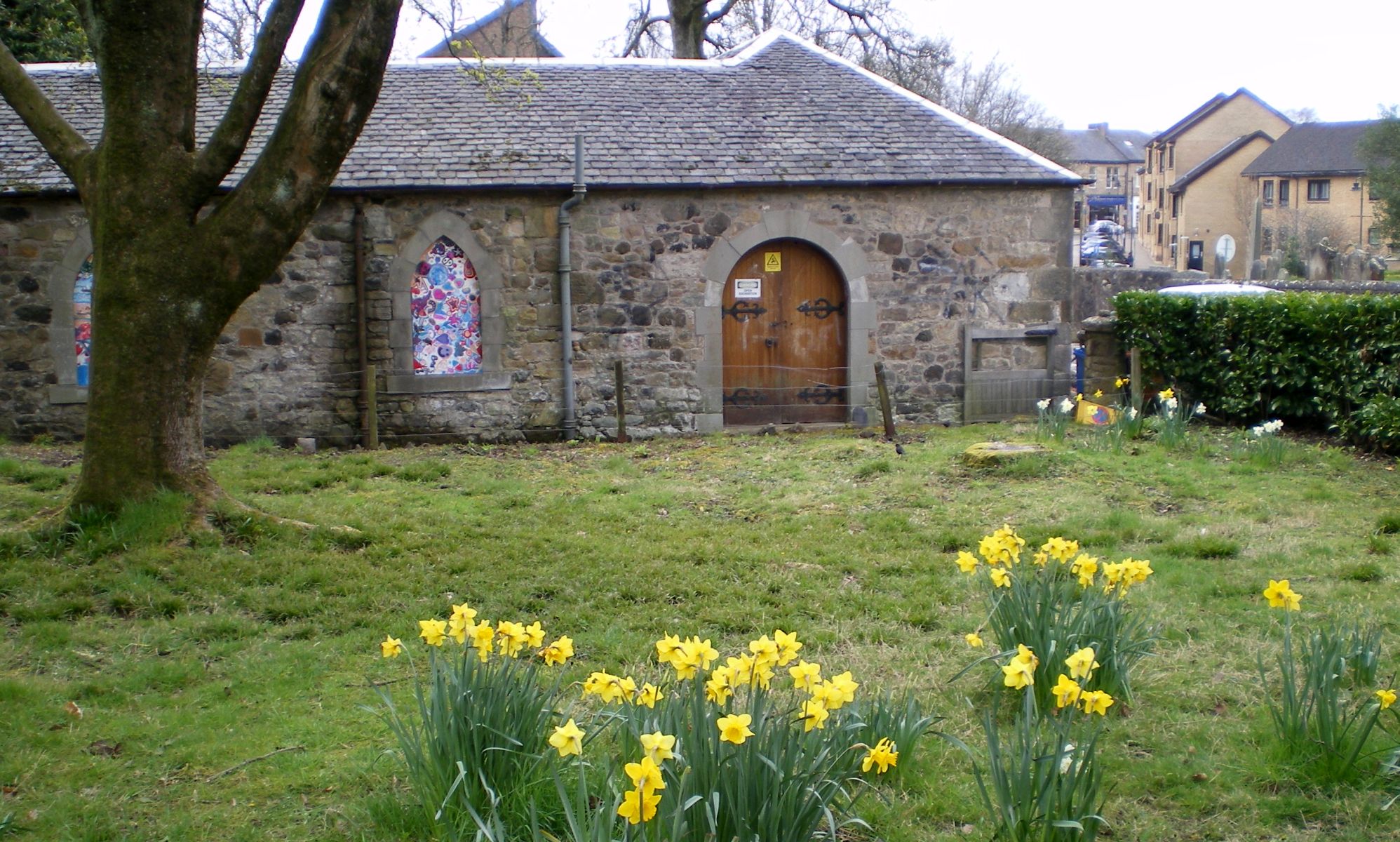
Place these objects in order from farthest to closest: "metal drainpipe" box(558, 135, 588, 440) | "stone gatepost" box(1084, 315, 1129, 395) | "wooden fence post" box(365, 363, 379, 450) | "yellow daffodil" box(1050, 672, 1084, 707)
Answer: "stone gatepost" box(1084, 315, 1129, 395)
"metal drainpipe" box(558, 135, 588, 440)
"wooden fence post" box(365, 363, 379, 450)
"yellow daffodil" box(1050, 672, 1084, 707)

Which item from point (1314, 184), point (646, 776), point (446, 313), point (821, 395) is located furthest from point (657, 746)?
point (1314, 184)

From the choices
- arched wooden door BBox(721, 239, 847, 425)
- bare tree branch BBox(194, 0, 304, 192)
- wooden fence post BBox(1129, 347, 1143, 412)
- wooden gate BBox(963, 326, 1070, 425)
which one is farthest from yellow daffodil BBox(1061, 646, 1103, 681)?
wooden gate BBox(963, 326, 1070, 425)

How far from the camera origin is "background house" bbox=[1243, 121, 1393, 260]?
50.9 m

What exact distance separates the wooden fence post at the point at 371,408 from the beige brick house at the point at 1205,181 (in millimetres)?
45338

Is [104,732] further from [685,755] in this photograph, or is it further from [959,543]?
[959,543]

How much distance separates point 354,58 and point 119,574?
3437 mm

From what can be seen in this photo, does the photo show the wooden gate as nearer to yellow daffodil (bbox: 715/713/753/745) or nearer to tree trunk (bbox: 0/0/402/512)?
tree trunk (bbox: 0/0/402/512)

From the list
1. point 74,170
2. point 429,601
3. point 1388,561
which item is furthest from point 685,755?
point 74,170

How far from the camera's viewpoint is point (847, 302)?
46.1ft

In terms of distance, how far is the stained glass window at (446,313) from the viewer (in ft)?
43.6

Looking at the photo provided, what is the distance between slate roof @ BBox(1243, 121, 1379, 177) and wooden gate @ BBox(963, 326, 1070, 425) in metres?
45.4

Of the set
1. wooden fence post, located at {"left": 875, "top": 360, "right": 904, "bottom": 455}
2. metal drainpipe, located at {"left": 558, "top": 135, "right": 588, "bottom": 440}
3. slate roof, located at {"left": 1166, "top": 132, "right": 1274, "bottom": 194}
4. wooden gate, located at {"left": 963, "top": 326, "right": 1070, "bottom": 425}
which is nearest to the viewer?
wooden fence post, located at {"left": 875, "top": 360, "right": 904, "bottom": 455}

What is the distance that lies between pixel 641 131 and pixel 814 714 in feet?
39.2

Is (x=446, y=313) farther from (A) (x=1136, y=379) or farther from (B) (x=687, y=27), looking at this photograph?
(B) (x=687, y=27)
